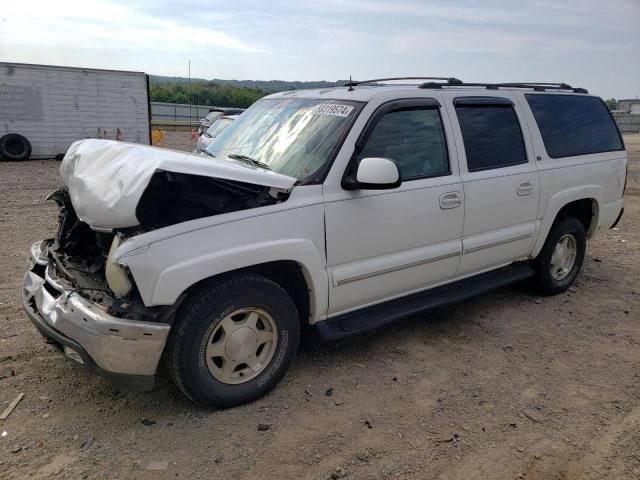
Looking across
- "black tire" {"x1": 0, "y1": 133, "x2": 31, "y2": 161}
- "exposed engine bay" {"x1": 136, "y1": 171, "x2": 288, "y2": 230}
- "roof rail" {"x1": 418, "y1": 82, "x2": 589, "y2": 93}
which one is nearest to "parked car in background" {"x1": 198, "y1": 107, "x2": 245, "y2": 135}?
"black tire" {"x1": 0, "y1": 133, "x2": 31, "y2": 161}

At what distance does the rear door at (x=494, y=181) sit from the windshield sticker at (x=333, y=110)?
910 mm

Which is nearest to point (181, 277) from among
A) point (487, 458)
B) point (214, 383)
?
point (214, 383)

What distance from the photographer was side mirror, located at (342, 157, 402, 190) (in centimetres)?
317

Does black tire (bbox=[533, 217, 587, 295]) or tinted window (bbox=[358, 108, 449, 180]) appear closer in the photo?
tinted window (bbox=[358, 108, 449, 180])

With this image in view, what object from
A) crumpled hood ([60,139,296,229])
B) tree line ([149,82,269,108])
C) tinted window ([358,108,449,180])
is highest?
tree line ([149,82,269,108])

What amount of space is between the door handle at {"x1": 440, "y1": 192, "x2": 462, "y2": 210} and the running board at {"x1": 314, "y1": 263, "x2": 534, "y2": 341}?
2.24 ft

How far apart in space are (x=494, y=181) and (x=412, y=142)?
86 centimetres

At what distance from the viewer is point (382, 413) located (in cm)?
320

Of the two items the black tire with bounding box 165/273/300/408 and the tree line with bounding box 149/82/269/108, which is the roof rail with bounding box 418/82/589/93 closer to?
the black tire with bounding box 165/273/300/408

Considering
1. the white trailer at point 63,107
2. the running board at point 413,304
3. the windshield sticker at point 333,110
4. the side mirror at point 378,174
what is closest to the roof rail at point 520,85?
the windshield sticker at point 333,110

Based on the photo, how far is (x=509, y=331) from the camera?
14.5ft

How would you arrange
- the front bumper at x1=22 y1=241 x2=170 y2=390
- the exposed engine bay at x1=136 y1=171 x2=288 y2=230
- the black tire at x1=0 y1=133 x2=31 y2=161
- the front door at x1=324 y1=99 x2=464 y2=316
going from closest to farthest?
the front bumper at x1=22 y1=241 x2=170 y2=390 < the exposed engine bay at x1=136 y1=171 x2=288 y2=230 < the front door at x1=324 y1=99 x2=464 y2=316 < the black tire at x1=0 y1=133 x2=31 y2=161

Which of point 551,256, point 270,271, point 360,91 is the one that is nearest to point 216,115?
point 551,256

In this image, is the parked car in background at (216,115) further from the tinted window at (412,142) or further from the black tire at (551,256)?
the tinted window at (412,142)
